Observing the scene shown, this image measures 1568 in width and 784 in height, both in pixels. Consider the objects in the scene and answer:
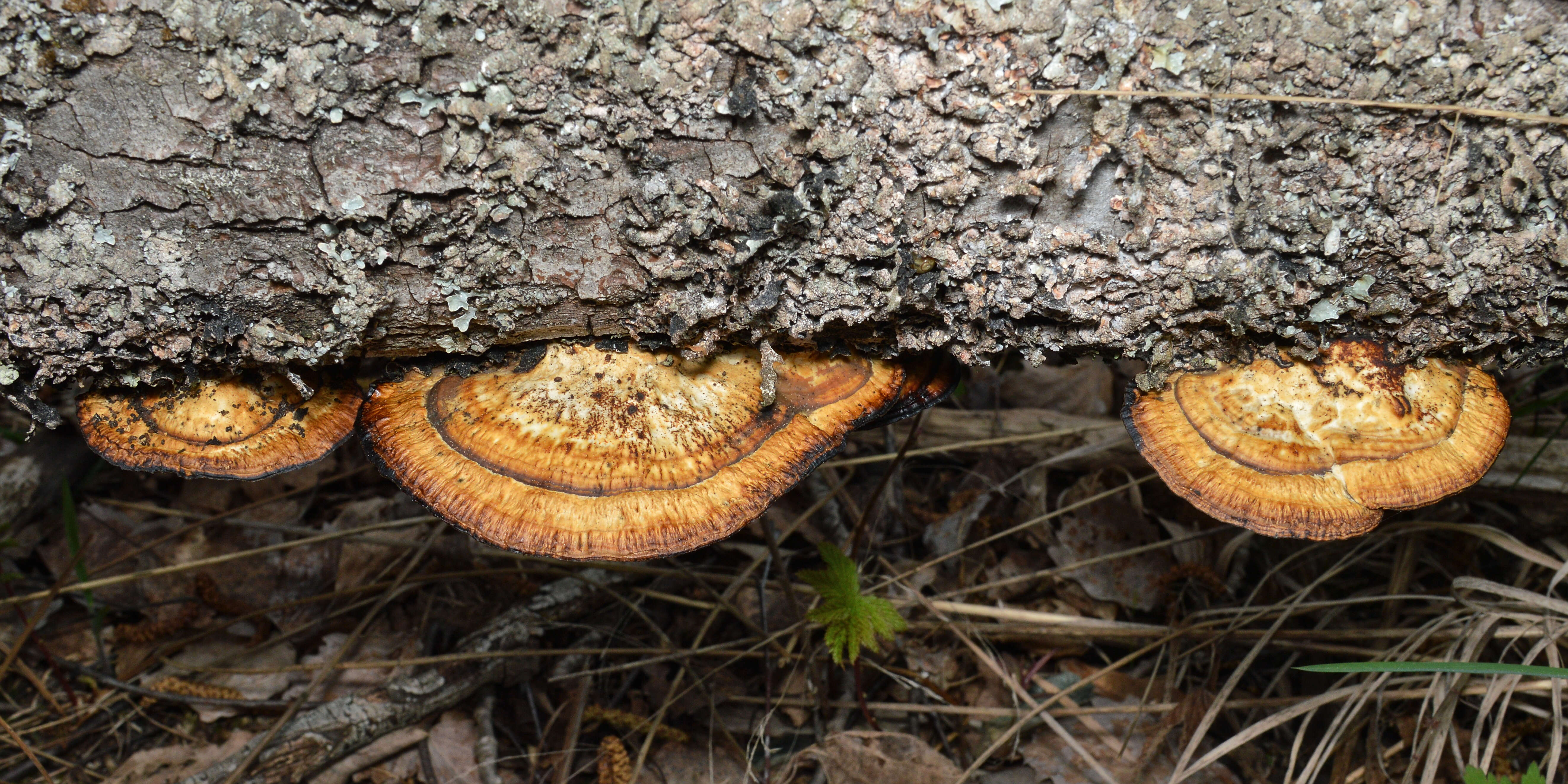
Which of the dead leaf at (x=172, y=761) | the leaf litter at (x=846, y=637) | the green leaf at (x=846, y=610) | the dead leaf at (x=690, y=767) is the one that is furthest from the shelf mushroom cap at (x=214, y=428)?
the dead leaf at (x=690, y=767)

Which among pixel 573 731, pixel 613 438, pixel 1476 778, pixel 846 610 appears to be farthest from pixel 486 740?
pixel 1476 778

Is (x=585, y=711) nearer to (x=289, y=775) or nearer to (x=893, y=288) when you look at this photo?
(x=289, y=775)

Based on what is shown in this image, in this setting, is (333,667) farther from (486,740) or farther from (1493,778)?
(1493,778)

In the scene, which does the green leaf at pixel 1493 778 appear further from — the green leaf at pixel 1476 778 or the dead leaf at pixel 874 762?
the dead leaf at pixel 874 762

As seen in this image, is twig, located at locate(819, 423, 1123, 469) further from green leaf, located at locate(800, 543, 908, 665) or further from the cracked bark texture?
the cracked bark texture

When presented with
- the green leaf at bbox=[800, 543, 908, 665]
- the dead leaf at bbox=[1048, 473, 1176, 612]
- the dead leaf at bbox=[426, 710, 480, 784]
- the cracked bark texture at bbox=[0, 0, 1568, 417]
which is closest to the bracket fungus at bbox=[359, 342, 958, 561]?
the cracked bark texture at bbox=[0, 0, 1568, 417]

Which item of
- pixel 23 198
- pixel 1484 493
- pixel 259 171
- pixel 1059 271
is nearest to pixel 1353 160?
pixel 1059 271
